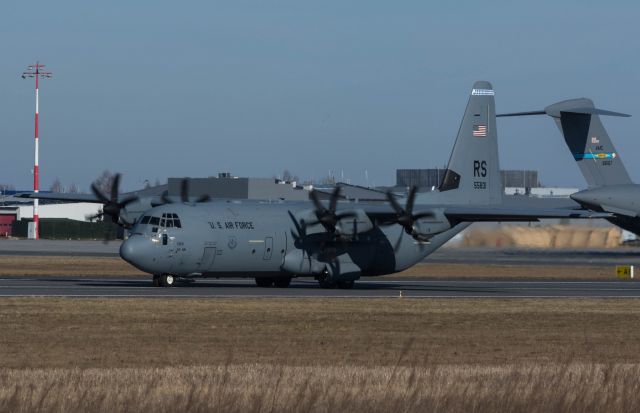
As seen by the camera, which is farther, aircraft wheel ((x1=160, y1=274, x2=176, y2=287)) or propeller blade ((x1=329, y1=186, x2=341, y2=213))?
propeller blade ((x1=329, y1=186, x2=341, y2=213))

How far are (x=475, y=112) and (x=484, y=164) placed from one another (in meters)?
2.16

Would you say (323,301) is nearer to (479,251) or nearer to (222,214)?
(222,214)

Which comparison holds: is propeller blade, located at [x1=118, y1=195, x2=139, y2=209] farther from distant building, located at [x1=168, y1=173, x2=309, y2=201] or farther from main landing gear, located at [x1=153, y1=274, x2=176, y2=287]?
distant building, located at [x1=168, y1=173, x2=309, y2=201]

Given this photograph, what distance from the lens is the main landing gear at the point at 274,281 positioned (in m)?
43.2

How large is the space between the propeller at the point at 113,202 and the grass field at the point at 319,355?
10.2 m

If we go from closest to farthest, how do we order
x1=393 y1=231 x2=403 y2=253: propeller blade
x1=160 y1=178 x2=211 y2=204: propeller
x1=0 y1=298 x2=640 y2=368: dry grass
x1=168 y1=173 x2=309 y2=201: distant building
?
1. x1=0 y1=298 x2=640 y2=368: dry grass
2. x1=393 y1=231 x2=403 y2=253: propeller blade
3. x1=160 y1=178 x2=211 y2=204: propeller
4. x1=168 y1=173 x2=309 y2=201: distant building

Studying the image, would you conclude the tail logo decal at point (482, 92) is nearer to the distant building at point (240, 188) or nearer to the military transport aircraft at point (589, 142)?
the military transport aircraft at point (589, 142)

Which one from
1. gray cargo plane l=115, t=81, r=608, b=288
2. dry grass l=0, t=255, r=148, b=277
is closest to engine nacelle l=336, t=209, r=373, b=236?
gray cargo plane l=115, t=81, r=608, b=288

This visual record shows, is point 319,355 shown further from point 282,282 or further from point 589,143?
point 589,143

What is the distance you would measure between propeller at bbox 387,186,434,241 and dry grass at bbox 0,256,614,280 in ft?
46.2

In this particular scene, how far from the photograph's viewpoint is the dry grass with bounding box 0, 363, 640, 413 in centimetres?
1364

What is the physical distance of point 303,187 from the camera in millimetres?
101125

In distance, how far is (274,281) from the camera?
43594 millimetres

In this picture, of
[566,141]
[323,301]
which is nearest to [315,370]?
[323,301]
